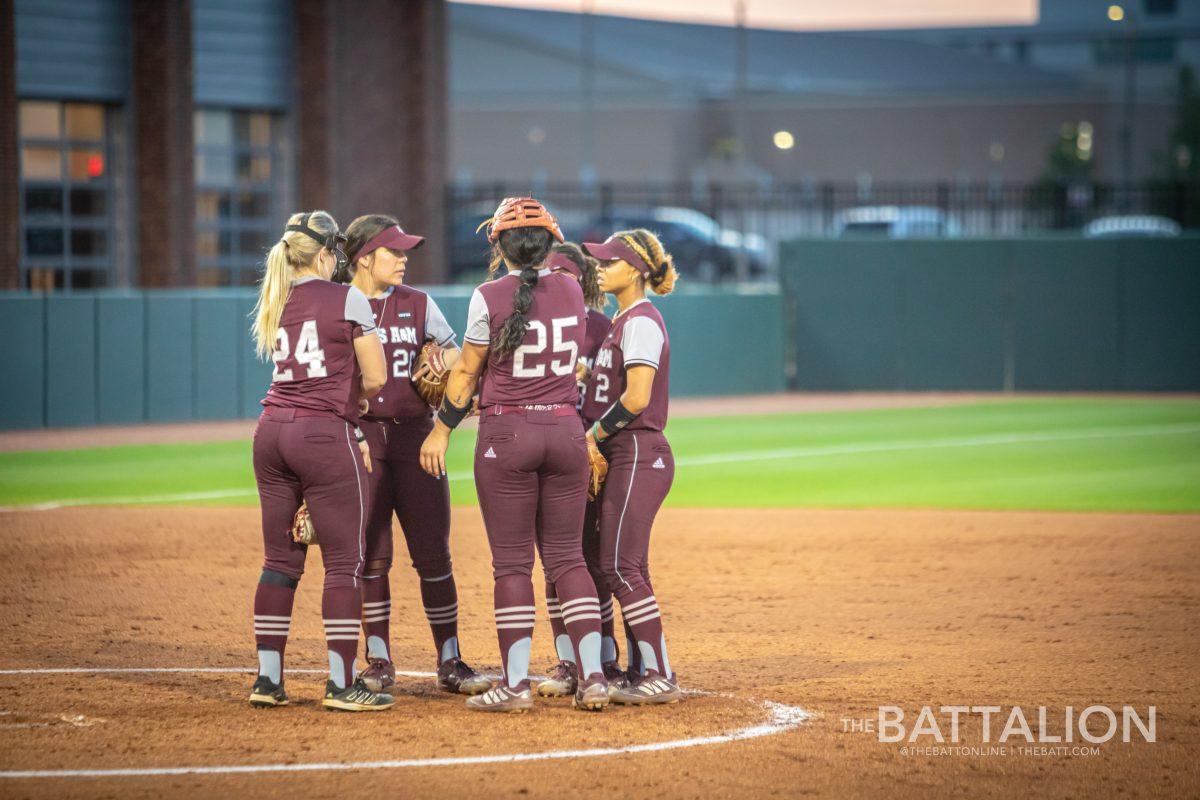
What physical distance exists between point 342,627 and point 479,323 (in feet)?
4.30

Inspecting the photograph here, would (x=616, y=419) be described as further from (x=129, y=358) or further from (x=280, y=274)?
(x=129, y=358)

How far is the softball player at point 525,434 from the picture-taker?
6055 millimetres

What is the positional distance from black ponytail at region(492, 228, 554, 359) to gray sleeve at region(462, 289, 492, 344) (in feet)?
0.18

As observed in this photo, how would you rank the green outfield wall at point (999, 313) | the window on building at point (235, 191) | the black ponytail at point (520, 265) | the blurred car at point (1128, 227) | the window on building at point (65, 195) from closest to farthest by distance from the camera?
the black ponytail at point (520, 265), the window on building at point (65, 195), the green outfield wall at point (999, 313), the blurred car at point (1128, 227), the window on building at point (235, 191)

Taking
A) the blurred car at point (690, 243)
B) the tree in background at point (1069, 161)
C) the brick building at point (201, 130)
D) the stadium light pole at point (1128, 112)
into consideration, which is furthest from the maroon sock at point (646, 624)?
the tree in background at point (1069, 161)

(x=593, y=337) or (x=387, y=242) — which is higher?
(x=387, y=242)

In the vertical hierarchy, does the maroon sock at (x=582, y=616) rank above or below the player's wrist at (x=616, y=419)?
below

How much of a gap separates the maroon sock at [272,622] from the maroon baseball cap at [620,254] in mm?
1816

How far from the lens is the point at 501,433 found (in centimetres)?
607

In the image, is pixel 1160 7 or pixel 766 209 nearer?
pixel 766 209

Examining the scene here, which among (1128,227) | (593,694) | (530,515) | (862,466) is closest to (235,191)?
(862,466)

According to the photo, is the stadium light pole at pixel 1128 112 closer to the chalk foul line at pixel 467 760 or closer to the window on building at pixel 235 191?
the window on building at pixel 235 191

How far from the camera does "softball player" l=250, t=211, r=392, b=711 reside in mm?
6078

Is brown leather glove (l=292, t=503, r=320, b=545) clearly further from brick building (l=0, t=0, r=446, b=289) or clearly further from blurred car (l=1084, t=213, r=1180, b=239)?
blurred car (l=1084, t=213, r=1180, b=239)
